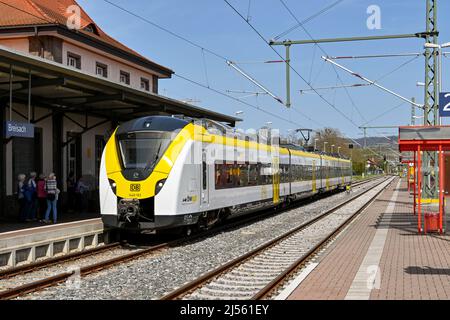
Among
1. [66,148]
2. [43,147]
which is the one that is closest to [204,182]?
[43,147]

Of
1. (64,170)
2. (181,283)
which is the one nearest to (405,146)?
(181,283)

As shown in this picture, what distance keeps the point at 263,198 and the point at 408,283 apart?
38.6 feet

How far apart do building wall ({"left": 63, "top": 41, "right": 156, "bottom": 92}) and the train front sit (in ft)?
35.6

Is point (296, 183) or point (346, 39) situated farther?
point (296, 183)

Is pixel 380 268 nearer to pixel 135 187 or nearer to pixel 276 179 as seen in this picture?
pixel 135 187

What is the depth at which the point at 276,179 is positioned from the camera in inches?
882

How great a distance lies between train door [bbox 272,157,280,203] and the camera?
22.0 m

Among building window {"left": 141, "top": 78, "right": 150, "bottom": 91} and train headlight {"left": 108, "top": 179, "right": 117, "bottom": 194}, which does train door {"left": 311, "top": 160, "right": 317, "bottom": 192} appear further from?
train headlight {"left": 108, "top": 179, "right": 117, "bottom": 194}

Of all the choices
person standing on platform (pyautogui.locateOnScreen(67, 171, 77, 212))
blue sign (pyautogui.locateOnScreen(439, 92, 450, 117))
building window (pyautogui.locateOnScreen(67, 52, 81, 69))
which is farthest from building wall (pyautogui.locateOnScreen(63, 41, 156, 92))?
blue sign (pyautogui.locateOnScreen(439, 92, 450, 117))

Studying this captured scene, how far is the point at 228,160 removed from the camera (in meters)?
15.9

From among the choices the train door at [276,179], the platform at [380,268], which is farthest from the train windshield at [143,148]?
the train door at [276,179]

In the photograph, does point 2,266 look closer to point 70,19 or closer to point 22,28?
point 22,28

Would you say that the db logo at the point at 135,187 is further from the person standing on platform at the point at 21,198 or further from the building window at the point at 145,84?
the building window at the point at 145,84

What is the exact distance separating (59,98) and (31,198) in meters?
3.33
